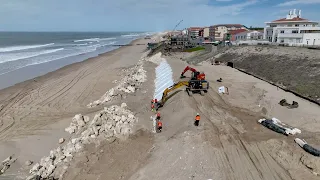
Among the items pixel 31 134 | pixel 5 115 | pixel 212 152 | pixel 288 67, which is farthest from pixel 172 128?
pixel 288 67

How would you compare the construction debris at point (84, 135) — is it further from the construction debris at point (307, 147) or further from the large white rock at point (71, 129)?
the construction debris at point (307, 147)

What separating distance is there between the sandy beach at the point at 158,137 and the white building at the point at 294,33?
30650mm

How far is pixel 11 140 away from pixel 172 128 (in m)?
10.8

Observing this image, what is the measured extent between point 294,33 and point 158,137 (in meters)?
46.9

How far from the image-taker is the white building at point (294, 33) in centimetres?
5028

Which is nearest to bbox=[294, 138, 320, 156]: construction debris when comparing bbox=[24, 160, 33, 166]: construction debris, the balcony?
bbox=[24, 160, 33, 166]: construction debris

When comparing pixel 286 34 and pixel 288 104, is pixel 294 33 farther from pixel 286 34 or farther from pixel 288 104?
pixel 288 104

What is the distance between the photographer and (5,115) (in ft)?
70.0

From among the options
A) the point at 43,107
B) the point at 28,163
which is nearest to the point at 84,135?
the point at 28,163

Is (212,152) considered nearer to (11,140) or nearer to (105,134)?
(105,134)

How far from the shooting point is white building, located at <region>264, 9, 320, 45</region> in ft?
165

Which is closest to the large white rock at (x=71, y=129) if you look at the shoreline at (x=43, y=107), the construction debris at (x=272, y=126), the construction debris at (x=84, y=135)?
the construction debris at (x=84, y=135)

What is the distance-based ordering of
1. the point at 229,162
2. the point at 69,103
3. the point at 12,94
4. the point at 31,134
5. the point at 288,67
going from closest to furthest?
the point at 229,162, the point at 31,134, the point at 69,103, the point at 12,94, the point at 288,67

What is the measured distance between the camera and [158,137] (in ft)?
55.3
